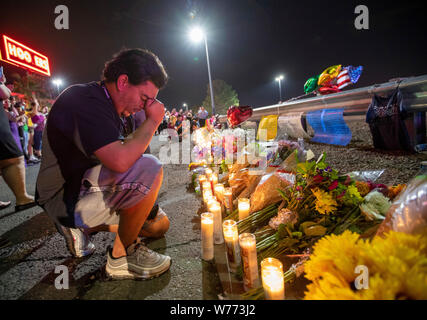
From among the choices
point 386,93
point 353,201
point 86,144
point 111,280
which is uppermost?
point 386,93

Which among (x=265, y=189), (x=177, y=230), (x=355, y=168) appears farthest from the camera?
(x=355, y=168)

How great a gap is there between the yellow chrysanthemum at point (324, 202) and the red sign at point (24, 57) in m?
17.1

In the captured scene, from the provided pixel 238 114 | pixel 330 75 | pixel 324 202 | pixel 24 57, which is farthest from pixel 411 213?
pixel 24 57

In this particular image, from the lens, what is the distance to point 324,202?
5.70 feet

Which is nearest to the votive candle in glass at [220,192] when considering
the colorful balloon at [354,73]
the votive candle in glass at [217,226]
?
the votive candle in glass at [217,226]

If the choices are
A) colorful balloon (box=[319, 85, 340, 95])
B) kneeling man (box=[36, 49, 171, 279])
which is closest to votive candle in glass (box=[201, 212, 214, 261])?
kneeling man (box=[36, 49, 171, 279])

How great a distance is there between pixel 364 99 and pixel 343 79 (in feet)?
7.70

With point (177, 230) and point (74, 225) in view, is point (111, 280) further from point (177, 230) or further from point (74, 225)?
point (177, 230)

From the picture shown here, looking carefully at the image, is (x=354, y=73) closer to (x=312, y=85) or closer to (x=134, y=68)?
(x=312, y=85)

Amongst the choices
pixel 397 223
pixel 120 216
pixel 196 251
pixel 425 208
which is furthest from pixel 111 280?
pixel 425 208

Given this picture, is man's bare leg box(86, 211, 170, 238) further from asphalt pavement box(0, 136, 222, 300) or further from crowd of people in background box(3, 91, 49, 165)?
crowd of people in background box(3, 91, 49, 165)

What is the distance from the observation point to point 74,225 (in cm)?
173

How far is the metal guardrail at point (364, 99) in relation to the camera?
2.96 metres

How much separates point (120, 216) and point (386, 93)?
4321mm
